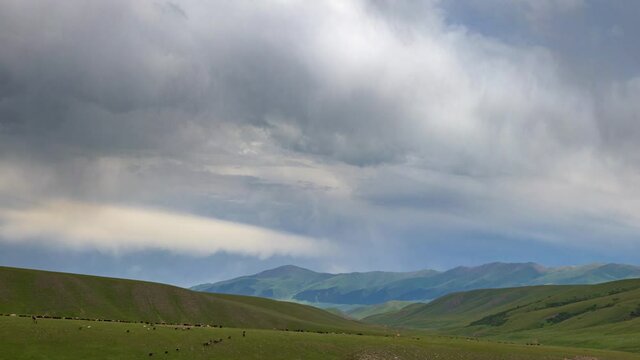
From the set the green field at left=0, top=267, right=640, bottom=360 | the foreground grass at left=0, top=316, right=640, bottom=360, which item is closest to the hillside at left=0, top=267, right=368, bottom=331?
the green field at left=0, top=267, right=640, bottom=360

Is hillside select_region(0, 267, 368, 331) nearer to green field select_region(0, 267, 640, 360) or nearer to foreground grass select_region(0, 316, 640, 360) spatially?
green field select_region(0, 267, 640, 360)

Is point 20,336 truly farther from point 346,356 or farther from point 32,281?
point 32,281

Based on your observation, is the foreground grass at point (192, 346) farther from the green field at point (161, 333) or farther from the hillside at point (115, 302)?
the hillside at point (115, 302)

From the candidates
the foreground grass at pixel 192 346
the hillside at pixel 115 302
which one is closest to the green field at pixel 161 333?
the foreground grass at pixel 192 346

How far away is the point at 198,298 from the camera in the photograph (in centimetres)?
17550

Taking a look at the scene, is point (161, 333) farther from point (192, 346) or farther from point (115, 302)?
point (115, 302)

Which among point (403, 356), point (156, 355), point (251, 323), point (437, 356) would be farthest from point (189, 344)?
point (251, 323)

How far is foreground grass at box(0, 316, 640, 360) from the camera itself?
3002 inches

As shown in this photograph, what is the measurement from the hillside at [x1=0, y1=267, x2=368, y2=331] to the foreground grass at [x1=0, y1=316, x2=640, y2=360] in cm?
4952

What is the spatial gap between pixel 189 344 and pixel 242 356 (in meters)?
8.14

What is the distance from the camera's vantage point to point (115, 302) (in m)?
157

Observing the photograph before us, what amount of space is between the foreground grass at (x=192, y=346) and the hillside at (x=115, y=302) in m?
49.5

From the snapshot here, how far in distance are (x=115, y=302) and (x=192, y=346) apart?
80.0 meters

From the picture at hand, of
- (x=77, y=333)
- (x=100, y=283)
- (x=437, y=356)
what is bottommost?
(x=437, y=356)
